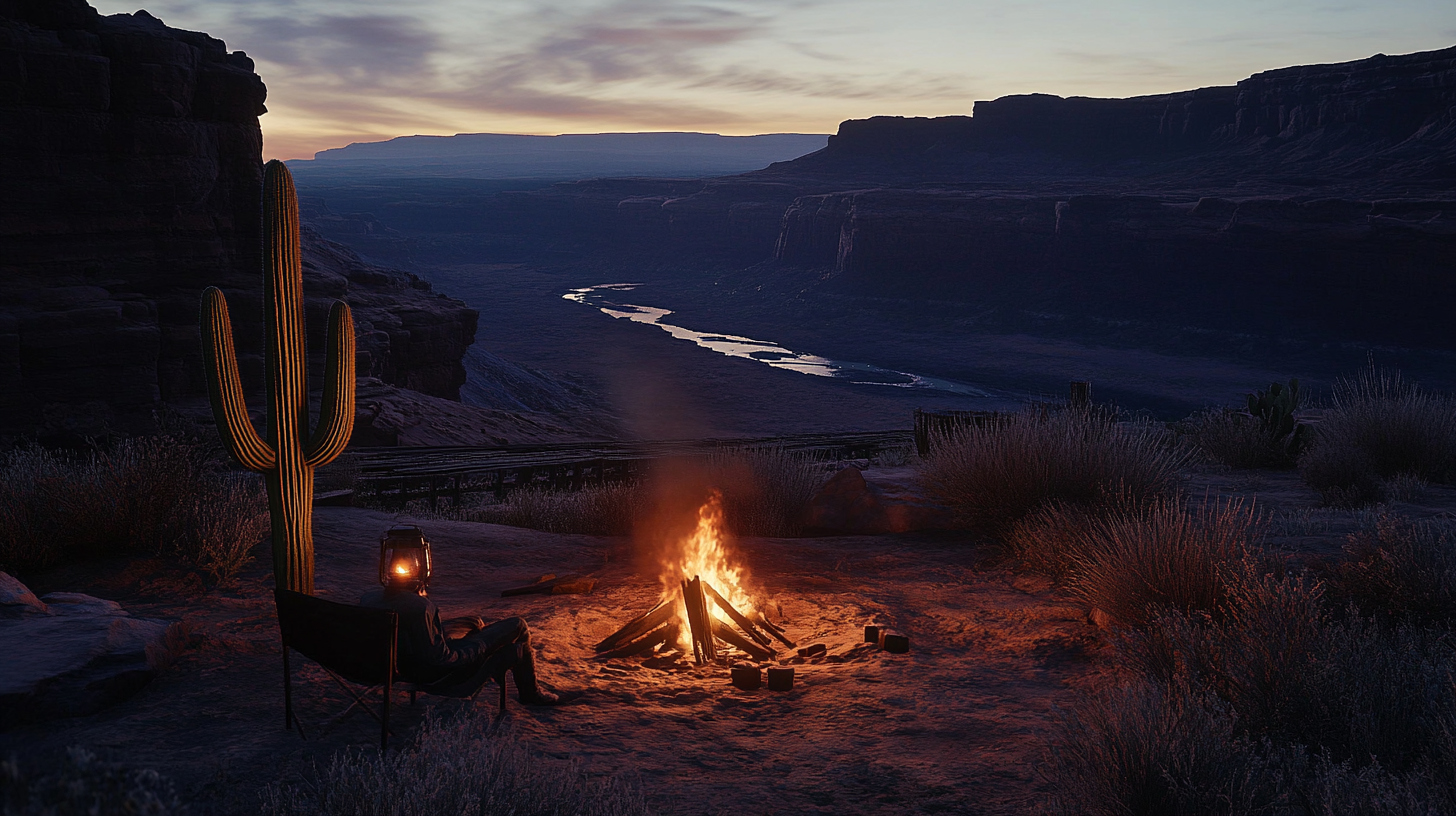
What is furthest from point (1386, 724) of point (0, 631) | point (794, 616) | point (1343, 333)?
point (1343, 333)

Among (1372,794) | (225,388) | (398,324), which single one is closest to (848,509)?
(225,388)

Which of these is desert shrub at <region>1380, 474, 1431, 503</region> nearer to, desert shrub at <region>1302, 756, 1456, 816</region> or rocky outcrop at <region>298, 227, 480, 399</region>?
desert shrub at <region>1302, 756, 1456, 816</region>

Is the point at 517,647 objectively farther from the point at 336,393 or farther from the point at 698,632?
the point at 336,393

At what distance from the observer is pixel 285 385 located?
6230mm

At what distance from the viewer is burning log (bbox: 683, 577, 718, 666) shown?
6.68 m

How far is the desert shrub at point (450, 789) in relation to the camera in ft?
10.8

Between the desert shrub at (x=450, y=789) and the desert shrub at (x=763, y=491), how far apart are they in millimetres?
7243

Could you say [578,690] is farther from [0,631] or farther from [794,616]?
[0,631]

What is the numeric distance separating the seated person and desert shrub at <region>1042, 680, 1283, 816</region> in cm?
292

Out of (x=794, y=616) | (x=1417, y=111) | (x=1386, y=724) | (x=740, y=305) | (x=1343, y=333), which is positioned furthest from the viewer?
(x=740, y=305)

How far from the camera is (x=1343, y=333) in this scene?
6719cm

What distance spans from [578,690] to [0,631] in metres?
3.34

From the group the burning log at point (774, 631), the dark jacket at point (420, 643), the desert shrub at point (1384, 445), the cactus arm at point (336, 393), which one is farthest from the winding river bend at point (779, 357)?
the dark jacket at point (420, 643)

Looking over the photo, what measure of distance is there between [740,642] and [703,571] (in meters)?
1.53
